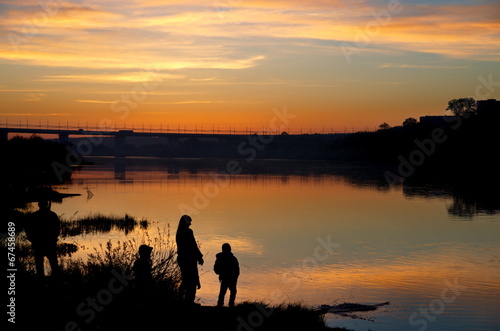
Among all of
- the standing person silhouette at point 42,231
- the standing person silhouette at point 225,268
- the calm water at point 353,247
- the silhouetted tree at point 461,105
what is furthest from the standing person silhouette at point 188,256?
the silhouetted tree at point 461,105

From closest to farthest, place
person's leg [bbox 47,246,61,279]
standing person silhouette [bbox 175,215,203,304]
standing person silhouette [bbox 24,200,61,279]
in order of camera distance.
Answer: standing person silhouette [bbox 175,215,203,304] < standing person silhouette [bbox 24,200,61,279] < person's leg [bbox 47,246,61,279]

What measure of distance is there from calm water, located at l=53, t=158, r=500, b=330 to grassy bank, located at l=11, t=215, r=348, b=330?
336cm

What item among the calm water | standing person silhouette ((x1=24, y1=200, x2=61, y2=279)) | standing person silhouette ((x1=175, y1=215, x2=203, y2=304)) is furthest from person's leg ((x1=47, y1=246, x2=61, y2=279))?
the calm water

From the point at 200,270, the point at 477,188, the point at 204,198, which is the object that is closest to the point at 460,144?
the point at 477,188

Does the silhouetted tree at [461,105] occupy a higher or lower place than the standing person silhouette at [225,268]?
higher

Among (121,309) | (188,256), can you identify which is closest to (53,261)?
(121,309)

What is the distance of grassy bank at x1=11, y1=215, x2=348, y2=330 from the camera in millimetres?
12781

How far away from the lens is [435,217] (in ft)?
153

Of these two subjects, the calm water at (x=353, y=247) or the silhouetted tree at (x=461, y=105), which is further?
the silhouetted tree at (x=461, y=105)

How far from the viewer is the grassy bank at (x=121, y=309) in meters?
12.8

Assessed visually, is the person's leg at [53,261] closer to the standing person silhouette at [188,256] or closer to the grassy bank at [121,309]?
the grassy bank at [121,309]

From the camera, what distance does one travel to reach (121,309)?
1395 centimetres

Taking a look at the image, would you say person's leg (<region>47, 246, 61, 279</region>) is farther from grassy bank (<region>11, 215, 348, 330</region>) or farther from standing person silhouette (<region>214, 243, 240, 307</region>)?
standing person silhouette (<region>214, 243, 240, 307</region>)

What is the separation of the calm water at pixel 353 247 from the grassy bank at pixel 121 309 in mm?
3362
